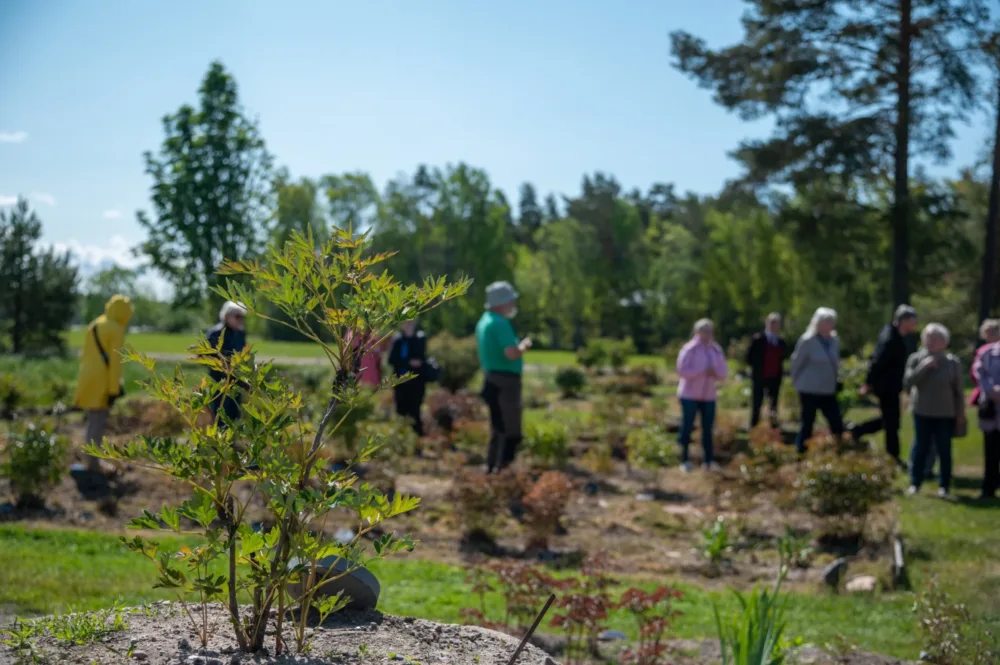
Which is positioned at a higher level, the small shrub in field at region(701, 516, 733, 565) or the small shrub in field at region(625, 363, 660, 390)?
the small shrub in field at region(625, 363, 660, 390)

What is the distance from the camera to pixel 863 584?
6.62 meters

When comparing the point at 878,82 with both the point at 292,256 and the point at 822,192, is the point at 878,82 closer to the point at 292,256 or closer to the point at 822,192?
the point at 822,192

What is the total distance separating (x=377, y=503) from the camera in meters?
2.89

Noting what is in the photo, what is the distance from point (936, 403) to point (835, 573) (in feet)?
10.7

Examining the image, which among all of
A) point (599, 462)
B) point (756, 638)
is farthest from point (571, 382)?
point (756, 638)

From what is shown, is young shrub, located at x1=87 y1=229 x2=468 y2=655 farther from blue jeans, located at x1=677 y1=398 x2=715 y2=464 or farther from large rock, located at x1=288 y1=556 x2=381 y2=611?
blue jeans, located at x1=677 y1=398 x2=715 y2=464

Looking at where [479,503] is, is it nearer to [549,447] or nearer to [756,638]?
[549,447]

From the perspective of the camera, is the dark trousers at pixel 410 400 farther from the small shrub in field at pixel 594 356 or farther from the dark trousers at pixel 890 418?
the small shrub in field at pixel 594 356

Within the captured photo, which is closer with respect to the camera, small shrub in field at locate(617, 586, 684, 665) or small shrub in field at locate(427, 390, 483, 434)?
small shrub in field at locate(617, 586, 684, 665)

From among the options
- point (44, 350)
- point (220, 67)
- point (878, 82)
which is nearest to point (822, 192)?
point (878, 82)

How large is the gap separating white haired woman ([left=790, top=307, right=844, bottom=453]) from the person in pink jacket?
87 centimetres

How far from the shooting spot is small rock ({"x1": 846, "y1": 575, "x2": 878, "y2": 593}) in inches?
257

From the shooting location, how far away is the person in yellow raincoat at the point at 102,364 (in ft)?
29.3

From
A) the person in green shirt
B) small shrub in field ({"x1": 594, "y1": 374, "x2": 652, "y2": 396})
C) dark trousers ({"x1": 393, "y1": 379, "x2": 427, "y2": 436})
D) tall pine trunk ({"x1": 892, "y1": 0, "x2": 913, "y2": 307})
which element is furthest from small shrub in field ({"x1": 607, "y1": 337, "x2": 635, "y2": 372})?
the person in green shirt
